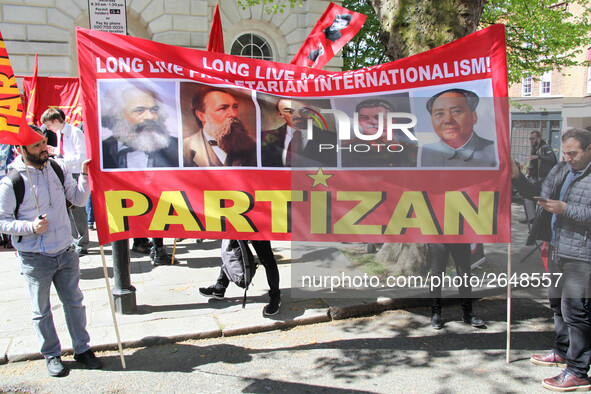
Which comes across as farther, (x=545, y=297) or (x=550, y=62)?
(x=550, y=62)

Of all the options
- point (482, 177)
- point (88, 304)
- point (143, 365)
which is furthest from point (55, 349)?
point (482, 177)

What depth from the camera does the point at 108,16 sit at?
6.60 metres

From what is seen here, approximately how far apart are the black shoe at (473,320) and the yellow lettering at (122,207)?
133 inches

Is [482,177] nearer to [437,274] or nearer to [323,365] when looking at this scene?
[437,274]

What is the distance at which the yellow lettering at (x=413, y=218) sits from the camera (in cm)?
445

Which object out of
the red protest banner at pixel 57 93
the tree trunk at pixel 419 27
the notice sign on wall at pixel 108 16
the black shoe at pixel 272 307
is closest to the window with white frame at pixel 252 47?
the red protest banner at pixel 57 93

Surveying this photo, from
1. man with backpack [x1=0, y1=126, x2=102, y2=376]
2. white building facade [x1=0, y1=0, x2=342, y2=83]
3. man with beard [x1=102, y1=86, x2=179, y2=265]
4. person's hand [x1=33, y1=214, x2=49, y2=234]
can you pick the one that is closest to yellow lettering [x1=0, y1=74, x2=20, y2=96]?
man with backpack [x1=0, y1=126, x2=102, y2=376]

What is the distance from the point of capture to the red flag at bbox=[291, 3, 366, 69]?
248 inches

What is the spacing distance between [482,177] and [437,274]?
3.83 feet

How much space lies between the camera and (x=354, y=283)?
623cm

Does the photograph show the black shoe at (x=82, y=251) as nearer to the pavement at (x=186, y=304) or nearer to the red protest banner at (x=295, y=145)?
the pavement at (x=186, y=304)

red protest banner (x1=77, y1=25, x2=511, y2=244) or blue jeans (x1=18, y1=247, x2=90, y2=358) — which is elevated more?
red protest banner (x1=77, y1=25, x2=511, y2=244)

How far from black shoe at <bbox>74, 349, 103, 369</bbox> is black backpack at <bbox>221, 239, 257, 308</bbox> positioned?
159cm

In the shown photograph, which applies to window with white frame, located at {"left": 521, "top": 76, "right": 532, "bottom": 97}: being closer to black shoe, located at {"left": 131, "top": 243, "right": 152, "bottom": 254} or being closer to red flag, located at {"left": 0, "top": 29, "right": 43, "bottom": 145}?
black shoe, located at {"left": 131, "top": 243, "right": 152, "bottom": 254}
